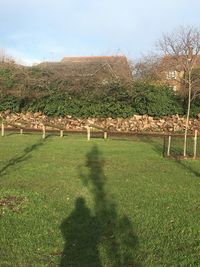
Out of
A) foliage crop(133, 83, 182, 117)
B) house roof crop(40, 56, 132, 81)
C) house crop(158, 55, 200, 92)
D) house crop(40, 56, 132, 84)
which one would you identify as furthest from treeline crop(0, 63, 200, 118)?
house crop(158, 55, 200, 92)

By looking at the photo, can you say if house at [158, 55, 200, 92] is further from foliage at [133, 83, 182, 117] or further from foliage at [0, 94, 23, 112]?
foliage at [0, 94, 23, 112]

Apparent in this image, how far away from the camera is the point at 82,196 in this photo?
26.1 feet

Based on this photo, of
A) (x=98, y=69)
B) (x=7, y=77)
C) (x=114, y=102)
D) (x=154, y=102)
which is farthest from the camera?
(x=7, y=77)

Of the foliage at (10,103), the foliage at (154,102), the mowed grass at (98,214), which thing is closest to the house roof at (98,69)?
the foliage at (154,102)

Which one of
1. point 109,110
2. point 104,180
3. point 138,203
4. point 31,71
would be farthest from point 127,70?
point 138,203

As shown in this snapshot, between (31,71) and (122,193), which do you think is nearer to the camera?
(122,193)

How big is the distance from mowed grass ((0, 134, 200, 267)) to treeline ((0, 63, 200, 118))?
16.4 metres

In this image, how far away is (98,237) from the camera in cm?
561

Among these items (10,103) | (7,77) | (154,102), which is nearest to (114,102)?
(154,102)

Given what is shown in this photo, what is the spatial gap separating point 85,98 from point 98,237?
23862 millimetres

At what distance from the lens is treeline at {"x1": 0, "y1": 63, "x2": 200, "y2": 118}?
28.6 m

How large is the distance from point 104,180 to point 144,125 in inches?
712

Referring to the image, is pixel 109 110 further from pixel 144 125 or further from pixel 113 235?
pixel 113 235

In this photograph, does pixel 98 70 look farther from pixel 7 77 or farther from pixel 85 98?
pixel 7 77
